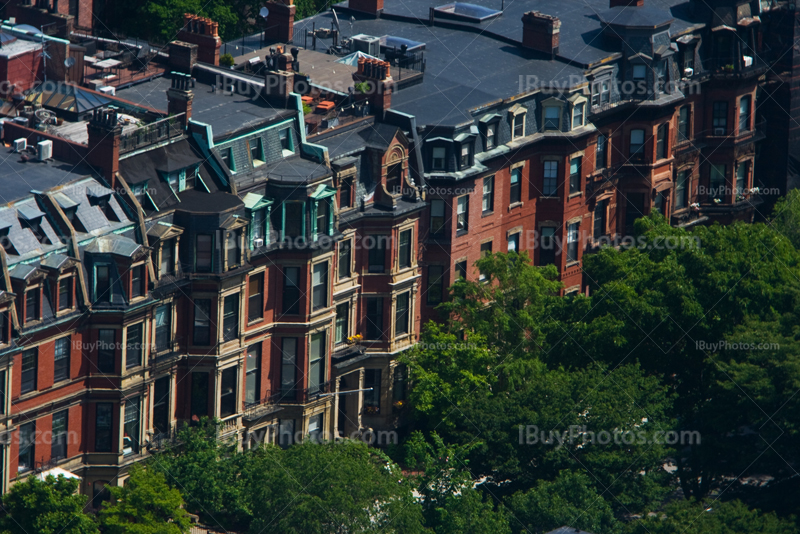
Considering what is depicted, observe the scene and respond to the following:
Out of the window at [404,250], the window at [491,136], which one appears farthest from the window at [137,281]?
the window at [491,136]

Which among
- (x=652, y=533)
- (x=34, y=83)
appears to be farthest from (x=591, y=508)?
(x=34, y=83)

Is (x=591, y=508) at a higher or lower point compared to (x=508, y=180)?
lower

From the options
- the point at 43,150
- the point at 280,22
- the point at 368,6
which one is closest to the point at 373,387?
the point at 43,150

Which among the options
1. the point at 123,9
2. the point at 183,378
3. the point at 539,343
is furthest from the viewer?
the point at 123,9

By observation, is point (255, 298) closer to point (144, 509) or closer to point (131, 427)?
point (131, 427)

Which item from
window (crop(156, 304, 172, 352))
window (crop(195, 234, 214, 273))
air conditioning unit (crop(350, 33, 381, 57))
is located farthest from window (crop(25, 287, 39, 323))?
air conditioning unit (crop(350, 33, 381, 57))

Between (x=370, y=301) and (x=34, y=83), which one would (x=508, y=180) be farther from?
(x=34, y=83)
